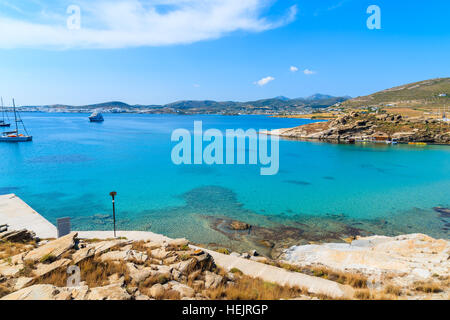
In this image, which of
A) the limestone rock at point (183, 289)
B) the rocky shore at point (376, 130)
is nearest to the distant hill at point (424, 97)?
the rocky shore at point (376, 130)

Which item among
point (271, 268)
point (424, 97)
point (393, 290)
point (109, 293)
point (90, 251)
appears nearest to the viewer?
point (109, 293)

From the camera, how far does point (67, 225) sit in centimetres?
1234

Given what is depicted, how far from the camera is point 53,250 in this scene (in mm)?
8727

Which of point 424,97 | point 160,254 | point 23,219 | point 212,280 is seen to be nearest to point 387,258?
point 212,280

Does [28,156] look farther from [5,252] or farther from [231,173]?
[5,252]

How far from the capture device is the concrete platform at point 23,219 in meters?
13.4

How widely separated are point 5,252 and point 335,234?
1627cm

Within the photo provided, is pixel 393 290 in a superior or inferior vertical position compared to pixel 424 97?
inferior

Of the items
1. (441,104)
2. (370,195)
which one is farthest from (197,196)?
(441,104)

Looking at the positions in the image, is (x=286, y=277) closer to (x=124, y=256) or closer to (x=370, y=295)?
(x=370, y=295)

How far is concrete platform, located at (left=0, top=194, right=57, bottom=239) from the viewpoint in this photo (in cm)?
1337

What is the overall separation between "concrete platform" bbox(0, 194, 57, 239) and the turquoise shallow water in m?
2.01

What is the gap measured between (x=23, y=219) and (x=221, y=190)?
15.3 m

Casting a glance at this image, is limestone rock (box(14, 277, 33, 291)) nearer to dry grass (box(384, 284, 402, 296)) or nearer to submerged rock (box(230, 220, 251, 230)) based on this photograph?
dry grass (box(384, 284, 402, 296))
